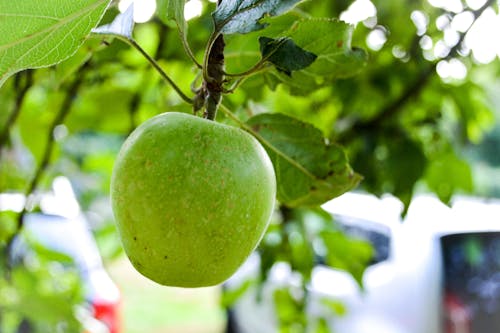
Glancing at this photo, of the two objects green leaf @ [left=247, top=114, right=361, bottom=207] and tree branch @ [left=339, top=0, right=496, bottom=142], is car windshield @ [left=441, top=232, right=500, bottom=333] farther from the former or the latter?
green leaf @ [left=247, top=114, right=361, bottom=207]

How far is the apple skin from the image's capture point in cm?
44

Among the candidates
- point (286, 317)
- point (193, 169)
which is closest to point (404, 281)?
point (286, 317)

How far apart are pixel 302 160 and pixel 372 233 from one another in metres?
2.61

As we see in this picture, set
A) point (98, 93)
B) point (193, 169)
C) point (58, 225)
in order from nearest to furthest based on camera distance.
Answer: point (193, 169) → point (98, 93) → point (58, 225)

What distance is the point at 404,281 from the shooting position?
2.77 meters

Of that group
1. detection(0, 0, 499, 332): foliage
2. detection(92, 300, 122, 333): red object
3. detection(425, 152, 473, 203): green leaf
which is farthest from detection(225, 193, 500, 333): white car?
detection(425, 152, 473, 203): green leaf

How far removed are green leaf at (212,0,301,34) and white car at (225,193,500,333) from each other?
213 cm

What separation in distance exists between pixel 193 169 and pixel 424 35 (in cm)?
95

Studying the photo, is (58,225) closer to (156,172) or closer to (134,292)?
(134,292)

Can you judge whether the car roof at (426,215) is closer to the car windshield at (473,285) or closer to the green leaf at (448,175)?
the car windshield at (473,285)

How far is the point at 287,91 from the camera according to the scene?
75cm

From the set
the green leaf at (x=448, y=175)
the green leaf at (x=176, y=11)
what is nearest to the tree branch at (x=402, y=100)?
the green leaf at (x=448, y=175)

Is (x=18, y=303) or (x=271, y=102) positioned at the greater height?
(x=271, y=102)

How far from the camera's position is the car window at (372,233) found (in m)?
2.98
